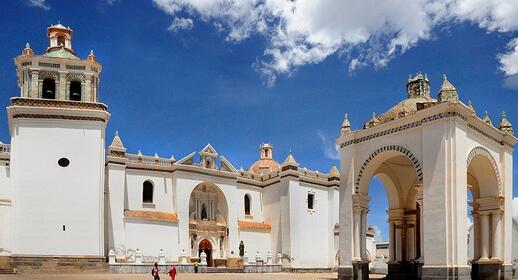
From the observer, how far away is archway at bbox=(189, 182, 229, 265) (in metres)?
35.3

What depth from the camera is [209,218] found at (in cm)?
3631

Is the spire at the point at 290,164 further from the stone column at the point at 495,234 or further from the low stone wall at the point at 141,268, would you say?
the stone column at the point at 495,234

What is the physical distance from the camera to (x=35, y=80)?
26.8 metres

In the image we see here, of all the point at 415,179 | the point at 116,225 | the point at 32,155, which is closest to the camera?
the point at 415,179

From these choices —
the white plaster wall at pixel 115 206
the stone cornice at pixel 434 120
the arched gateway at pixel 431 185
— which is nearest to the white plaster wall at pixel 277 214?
the white plaster wall at pixel 115 206

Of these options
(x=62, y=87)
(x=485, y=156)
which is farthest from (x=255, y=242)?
(x=485, y=156)

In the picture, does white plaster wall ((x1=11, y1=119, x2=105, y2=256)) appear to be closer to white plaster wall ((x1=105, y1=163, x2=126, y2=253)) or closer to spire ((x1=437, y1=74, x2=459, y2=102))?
white plaster wall ((x1=105, y1=163, x2=126, y2=253))

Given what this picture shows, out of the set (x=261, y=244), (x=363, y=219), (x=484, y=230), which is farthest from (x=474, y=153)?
(x=261, y=244)

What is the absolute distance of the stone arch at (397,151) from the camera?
55.2 ft

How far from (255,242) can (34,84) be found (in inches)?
716

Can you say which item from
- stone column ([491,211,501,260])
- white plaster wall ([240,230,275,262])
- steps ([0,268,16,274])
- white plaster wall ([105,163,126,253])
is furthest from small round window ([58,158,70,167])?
stone column ([491,211,501,260])

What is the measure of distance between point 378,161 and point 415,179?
2.98 metres

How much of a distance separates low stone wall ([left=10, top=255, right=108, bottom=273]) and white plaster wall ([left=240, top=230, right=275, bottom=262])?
1302 cm

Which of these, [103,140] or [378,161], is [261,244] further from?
[378,161]
